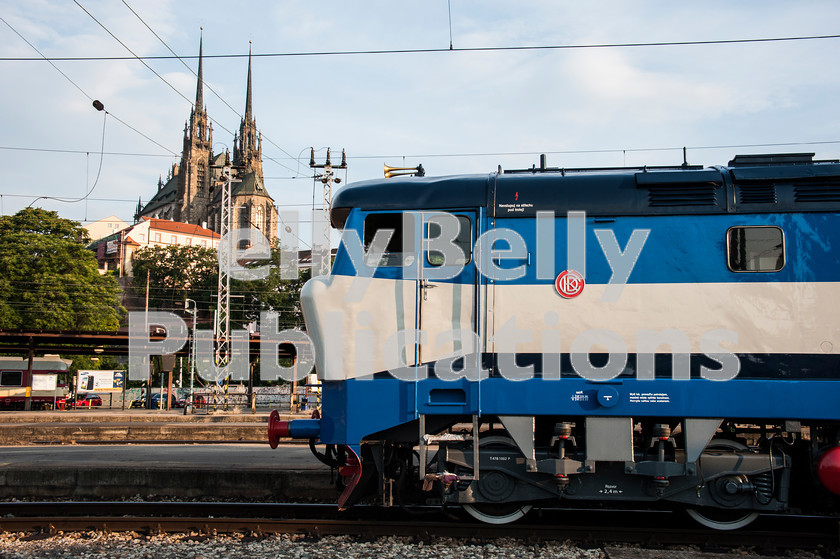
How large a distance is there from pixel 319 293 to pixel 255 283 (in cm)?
7301

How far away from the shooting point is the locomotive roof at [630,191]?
7746mm

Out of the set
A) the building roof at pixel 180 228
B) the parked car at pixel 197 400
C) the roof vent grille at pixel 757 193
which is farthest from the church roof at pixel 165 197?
the roof vent grille at pixel 757 193

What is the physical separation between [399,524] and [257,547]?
5.88 feet

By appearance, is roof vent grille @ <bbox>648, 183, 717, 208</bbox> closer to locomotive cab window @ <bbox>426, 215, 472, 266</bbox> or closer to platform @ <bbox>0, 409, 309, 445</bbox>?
locomotive cab window @ <bbox>426, 215, 472, 266</bbox>

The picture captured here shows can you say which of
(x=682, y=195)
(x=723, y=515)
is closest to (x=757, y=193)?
(x=682, y=195)

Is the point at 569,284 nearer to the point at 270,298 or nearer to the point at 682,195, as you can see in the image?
the point at 682,195

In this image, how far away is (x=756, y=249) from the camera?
7672mm

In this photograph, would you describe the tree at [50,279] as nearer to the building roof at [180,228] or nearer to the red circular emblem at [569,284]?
the red circular emblem at [569,284]

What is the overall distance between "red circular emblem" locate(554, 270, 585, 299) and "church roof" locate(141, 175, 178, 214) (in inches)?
6652

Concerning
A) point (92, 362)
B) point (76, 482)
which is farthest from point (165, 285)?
point (76, 482)

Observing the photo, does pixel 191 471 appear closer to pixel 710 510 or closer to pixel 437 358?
pixel 437 358

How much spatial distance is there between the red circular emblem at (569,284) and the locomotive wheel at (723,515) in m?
2.57

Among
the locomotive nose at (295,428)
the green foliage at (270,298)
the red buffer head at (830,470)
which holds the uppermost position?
the green foliage at (270,298)

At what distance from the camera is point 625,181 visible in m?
8.13
